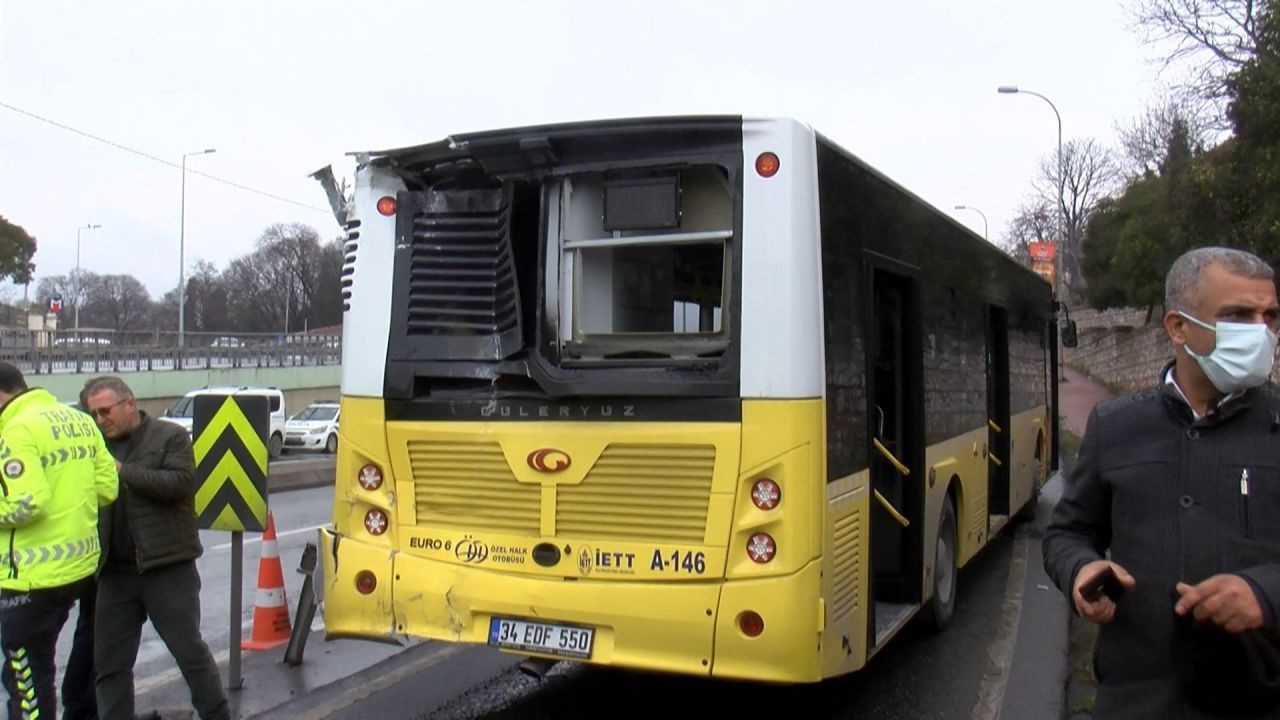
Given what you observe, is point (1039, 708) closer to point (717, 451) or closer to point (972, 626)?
point (972, 626)

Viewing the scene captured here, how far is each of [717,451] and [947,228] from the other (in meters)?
3.50

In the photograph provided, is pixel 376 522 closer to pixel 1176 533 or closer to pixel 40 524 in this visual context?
pixel 40 524

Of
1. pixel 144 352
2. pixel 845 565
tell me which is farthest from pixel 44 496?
pixel 144 352

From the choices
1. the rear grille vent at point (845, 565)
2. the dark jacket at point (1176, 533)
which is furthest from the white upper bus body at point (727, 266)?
the dark jacket at point (1176, 533)

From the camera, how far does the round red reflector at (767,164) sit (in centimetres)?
464

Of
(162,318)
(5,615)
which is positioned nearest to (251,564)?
(5,615)

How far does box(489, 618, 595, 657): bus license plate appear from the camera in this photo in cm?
481

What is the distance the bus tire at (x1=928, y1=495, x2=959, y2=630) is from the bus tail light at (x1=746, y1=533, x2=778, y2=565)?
9.13ft

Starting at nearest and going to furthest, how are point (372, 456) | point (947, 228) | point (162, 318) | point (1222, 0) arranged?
1. point (372, 456)
2. point (947, 228)
3. point (1222, 0)
4. point (162, 318)

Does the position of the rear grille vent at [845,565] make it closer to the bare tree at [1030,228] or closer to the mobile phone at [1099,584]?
the mobile phone at [1099,584]

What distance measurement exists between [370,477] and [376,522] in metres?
0.24

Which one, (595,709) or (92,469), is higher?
(92,469)

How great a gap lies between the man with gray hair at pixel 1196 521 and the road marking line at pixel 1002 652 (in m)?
3.38

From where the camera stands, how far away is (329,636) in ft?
17.9
